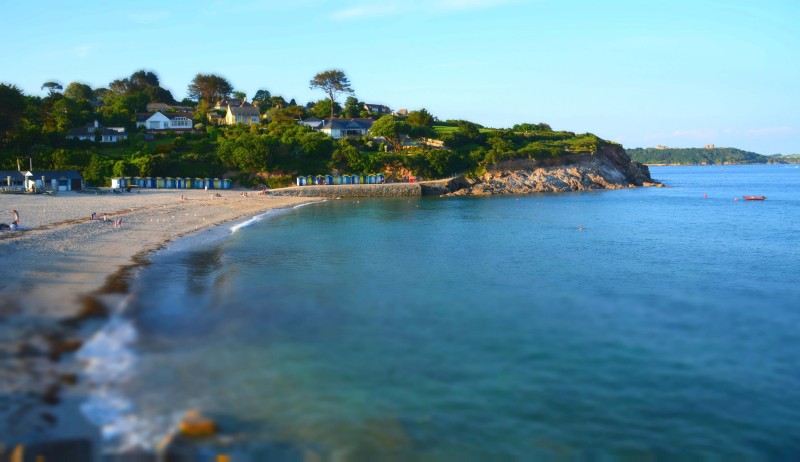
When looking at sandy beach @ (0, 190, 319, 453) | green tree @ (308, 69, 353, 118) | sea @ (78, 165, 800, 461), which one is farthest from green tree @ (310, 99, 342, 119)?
sea @ (78, 165, 800, 461)

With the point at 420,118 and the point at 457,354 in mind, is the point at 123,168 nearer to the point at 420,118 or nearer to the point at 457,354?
the point at 420,118

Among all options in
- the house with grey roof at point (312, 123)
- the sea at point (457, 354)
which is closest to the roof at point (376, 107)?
the house with grey roof at point (312, 123)

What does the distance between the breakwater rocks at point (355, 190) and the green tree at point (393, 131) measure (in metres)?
15.2

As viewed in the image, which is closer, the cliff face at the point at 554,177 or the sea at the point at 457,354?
the sea at the point at 457,354

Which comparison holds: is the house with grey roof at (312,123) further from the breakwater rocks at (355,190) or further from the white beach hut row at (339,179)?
the breakwater rocks at (355,190)

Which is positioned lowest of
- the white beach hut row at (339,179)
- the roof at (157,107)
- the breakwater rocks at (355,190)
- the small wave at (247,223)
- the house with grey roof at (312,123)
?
the small wave at (247,223)

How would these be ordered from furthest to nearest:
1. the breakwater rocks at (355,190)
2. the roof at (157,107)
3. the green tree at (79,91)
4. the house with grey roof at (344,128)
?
the green tree at (79,91), the roof at (157,107), the house with grey roof at (344,128), the breakwater rocks at (355,190)

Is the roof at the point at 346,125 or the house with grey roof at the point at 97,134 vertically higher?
the roof at the point at 346,125

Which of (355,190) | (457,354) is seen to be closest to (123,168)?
(355,190)

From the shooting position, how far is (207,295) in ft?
64.4

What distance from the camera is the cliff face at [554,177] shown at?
8006cm

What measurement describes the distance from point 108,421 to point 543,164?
80.9 metres

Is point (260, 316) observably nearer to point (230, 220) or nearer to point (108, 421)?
point (108, 421)

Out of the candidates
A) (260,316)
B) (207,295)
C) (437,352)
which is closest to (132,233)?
(207,295)
